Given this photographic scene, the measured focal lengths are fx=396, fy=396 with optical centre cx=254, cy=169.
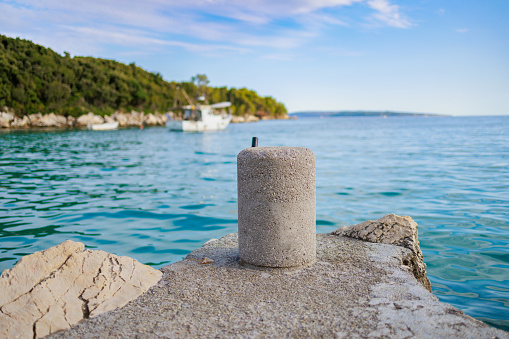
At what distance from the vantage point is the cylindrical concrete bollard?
170 inches

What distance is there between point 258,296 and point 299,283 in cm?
51

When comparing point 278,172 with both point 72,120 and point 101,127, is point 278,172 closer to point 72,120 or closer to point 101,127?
point 101,127

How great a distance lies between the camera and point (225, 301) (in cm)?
378

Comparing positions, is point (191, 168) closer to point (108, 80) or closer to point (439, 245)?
point (439, 245)

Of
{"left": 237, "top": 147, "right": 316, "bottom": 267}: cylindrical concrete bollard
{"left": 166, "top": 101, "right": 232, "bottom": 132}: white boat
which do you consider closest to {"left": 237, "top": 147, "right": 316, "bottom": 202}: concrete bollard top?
{"left": 237, "top": 147, "right": 316, "bottom": 267}: cylindrical concrete bollard

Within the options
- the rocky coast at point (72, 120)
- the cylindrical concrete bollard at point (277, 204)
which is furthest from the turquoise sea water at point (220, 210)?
the rocky coast at point (72, 120)

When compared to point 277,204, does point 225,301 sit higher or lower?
lower

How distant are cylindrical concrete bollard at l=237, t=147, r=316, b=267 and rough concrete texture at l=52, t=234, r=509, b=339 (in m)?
0.19

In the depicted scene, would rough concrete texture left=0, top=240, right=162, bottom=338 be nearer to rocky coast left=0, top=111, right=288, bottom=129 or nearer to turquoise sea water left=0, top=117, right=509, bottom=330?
turquoise sea water left=0, top=117, right=509, bottom=330

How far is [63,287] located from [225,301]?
1.56 meters

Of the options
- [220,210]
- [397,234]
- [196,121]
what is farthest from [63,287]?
[196,121]

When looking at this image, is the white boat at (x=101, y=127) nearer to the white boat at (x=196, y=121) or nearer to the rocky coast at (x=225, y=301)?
the white boat at (x=196, y=121)

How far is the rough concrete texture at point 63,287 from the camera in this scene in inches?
133

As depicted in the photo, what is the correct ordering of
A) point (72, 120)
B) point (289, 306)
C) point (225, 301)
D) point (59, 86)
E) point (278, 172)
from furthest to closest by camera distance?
point (72, 120)
point (59, 86)
point (278, 172)
point (225, 301)
point (289, 306)
